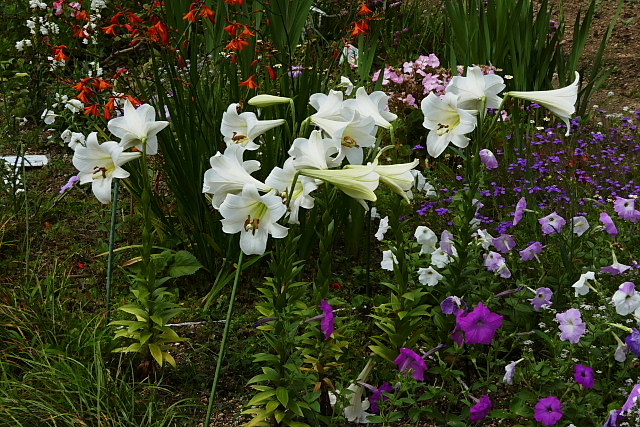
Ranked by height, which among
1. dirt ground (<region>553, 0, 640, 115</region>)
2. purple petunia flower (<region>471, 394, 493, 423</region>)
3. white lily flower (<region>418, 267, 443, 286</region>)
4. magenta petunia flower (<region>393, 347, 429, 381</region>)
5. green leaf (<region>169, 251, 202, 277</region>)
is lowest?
dirt ground (<region>553, 0, 640, 115</region>)

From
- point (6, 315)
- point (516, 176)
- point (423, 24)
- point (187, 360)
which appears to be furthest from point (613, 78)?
point (6, 315)

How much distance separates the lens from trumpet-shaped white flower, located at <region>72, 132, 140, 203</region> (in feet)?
7.42

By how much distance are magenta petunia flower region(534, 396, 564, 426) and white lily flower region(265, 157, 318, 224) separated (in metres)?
0.89

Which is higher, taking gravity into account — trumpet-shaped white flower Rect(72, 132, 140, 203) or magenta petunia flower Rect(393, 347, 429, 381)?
trumpet-shaped white flower Rect(72, 132, 140, 203)

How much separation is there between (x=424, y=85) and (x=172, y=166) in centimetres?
176

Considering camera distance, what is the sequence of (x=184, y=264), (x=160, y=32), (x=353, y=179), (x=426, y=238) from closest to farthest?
(x=353, y=179) < (x=426, y=238) < (x=160, y=32) < (x=184, y=264)

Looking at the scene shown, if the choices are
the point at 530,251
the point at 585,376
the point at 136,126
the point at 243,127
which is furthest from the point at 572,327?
the point at 136,126

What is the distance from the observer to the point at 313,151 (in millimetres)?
2041

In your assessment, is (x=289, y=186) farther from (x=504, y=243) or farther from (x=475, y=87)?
(x=504, y=243)

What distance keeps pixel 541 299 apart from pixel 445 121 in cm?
72

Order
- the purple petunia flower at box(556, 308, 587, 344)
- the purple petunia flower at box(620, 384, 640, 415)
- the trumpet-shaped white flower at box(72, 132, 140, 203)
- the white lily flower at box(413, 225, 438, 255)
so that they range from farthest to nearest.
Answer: the white lily flower at box(413, 225, 438, 255) < the purple petunia flower at box(556, 308, 587, 344) < the trumpet-shaped white flower at box(72, 132, 140, 203) < the purple petunia flower at box(620, 384, 640, 415)

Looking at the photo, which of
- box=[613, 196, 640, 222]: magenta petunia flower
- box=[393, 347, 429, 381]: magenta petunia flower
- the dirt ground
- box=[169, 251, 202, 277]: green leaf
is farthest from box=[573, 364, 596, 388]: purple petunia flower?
the dirt ground

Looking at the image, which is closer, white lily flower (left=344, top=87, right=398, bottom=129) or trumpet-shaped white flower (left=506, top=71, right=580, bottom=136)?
trumpet-shaped white flower (left=506, top=71, right=580, bottom=136)

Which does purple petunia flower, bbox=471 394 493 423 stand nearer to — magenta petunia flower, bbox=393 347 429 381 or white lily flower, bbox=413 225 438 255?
magenta petunia flower, bbox=393 347 429 381
